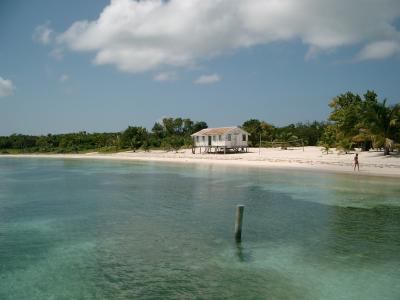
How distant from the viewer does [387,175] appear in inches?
1209

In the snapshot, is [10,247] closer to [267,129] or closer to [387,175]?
[387,175]

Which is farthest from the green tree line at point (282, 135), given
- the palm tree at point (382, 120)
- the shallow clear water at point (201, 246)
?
the shallow clear water at point (201, 246)

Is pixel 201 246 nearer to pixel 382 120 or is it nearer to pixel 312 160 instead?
pixel 382 120

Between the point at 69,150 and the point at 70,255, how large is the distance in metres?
78.7

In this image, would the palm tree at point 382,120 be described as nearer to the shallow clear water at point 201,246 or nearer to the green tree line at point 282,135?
the green tree line at point 282,135

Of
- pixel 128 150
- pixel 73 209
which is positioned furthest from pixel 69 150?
pixel 73 209

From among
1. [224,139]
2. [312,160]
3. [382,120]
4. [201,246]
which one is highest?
[382,120]

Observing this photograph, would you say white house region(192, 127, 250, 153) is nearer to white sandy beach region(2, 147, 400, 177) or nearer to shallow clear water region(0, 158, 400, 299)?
white sandy beach region(2, 147, 400, 177)

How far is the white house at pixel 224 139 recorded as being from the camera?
53344 millimetres

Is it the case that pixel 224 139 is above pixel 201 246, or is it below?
above

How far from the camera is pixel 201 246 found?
12695 millimetres

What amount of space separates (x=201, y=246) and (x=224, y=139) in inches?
1612

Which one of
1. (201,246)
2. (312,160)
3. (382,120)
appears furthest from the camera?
(312,160)

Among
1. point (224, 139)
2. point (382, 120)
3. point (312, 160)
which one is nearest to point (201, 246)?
point (382, 120)
